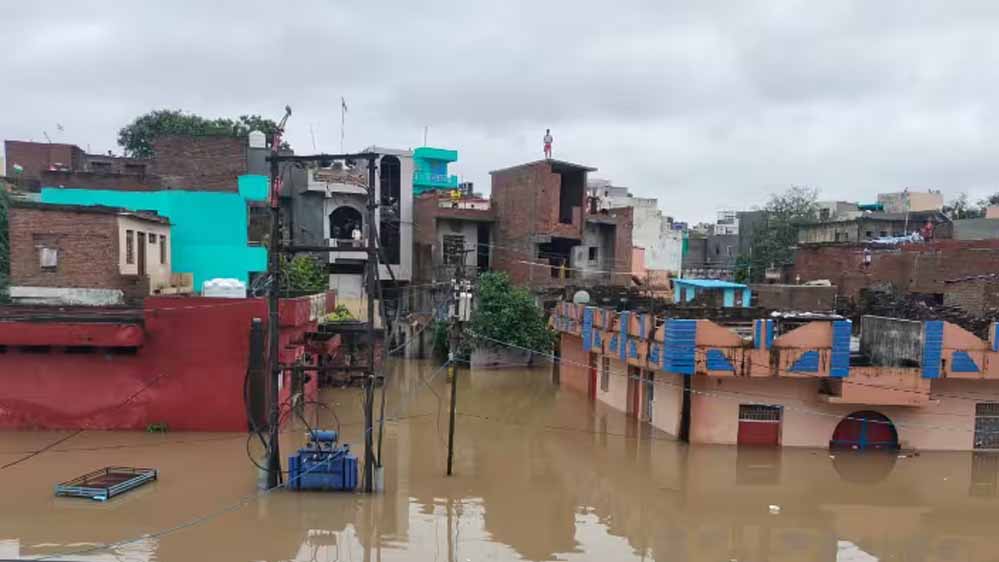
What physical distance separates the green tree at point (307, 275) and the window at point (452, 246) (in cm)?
637

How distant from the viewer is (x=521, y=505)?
1298cm

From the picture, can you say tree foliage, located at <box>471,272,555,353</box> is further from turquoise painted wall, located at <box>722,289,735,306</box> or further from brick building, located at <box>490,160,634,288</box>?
turquoise painted wall, located at <box>722,289,735,306</box>

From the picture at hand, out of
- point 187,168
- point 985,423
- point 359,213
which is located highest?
point 187,168

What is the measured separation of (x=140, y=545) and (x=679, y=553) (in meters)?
8.53

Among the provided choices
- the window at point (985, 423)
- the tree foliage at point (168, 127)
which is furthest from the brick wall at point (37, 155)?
the window at point (985, 423)

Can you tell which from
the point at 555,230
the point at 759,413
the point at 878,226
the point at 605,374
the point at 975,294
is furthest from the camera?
the point at 878,226

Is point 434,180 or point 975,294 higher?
point 434,180

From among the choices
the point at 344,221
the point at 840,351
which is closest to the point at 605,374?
the point at 840,351

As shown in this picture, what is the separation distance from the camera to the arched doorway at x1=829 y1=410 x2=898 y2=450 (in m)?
17.8

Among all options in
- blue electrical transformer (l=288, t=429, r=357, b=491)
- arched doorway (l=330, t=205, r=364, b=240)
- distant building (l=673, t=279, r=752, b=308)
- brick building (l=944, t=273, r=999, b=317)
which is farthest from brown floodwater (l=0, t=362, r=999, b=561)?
arched doorway (l=330, t=205, r=364, b=240)

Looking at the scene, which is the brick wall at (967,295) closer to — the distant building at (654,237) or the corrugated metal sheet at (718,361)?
the corrugated metal sheet at (718,361)

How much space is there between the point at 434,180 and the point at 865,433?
34906 mm

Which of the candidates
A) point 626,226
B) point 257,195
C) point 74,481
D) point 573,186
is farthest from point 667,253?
point 74,481

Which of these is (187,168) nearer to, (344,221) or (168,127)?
(344,221)
